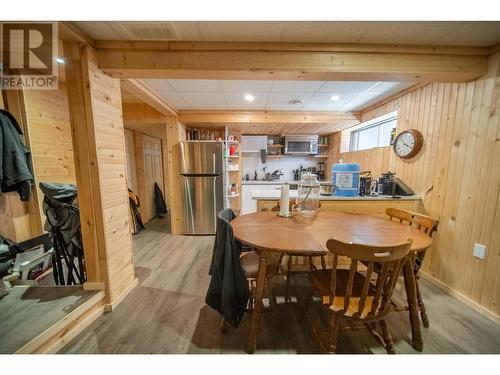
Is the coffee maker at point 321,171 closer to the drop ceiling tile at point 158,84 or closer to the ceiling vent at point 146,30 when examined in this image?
the drop ceiling tile at point 158,84

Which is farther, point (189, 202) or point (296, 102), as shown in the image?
point (189, 202)

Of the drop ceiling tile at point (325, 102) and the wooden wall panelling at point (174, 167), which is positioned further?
the wooden wall panelling at point (174, 167)

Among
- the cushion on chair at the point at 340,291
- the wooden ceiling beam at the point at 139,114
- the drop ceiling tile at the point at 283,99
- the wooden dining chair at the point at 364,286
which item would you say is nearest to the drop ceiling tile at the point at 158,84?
the wooden ceiling beam at the point at 139,114

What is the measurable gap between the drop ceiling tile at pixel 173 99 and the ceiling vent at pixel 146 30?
3.62 feet

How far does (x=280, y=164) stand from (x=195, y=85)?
3261mm

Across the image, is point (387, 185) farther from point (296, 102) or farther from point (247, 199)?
Result: point (247, 199)

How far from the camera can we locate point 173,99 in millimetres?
2828

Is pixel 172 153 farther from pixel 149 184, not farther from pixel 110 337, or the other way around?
pixel 110 337

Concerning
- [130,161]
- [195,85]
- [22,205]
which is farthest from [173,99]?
[22,205]

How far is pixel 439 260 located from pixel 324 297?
1779 millimetres

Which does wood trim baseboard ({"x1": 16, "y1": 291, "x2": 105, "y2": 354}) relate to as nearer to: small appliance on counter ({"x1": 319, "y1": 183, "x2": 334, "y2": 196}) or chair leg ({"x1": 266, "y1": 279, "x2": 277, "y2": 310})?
chair leg ({"x1": 266, "y1": 279, "x2": 277, "y2": 310})

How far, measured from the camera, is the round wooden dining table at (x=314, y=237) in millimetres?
1165

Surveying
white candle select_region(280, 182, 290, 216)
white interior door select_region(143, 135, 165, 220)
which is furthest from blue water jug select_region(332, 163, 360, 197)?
white interior door select_region(143, 135, 165, 220)

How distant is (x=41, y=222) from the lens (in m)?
2.13
